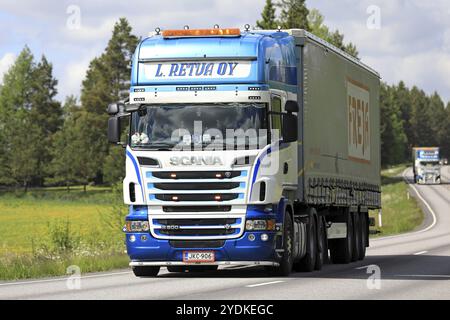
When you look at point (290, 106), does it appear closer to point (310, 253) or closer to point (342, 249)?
point (310, 253)

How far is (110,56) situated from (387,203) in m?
51.9

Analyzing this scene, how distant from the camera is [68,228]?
30031 mm

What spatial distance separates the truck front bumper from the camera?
799 inches

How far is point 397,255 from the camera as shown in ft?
107

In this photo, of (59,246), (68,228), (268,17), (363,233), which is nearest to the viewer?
(68,228)

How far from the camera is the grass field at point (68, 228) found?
2484 cm

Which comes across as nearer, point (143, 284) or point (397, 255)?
point (143, 284)

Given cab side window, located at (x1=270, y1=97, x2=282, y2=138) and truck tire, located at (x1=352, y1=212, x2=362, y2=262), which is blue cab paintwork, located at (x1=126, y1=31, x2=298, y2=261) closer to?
cab side window, located at (x1=270, y1=97, x2=282, y2=138)

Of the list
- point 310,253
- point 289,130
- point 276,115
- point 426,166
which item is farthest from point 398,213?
point 289,130

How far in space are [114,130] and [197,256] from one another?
2.62 meters

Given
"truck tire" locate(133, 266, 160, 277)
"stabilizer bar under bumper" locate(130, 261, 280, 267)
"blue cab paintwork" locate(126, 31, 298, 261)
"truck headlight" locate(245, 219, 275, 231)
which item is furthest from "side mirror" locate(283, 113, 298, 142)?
"truck tire" locate(133, 266, 160, 277)
